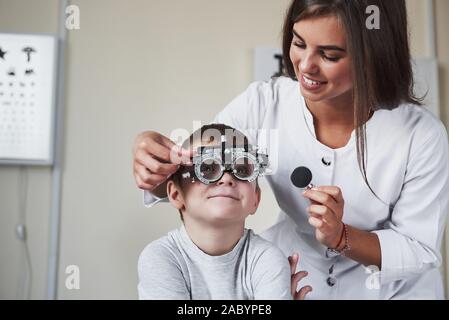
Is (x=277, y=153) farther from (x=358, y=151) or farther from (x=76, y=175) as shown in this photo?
(x=76, y=175)

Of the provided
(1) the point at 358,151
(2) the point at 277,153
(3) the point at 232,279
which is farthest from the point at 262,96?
→ (3) the point at 232,279

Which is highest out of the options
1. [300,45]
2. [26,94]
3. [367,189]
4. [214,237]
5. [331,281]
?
[300,45]

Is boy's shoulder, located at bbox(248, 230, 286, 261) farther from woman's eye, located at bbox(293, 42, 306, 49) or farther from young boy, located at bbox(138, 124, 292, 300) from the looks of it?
woman's eye, located at bbox(293, 42, 306, 49)

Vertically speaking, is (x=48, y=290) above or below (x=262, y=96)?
below

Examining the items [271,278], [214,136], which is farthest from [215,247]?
[214,136]

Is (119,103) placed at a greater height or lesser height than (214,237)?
greater

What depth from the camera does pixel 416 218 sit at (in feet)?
4.25

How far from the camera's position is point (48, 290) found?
1.30 m

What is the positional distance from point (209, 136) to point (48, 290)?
20.3 inches

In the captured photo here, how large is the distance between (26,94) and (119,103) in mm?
217

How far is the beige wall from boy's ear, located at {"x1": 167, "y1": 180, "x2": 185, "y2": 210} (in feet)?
0.08

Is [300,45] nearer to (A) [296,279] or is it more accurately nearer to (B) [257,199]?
(B) [257,199]

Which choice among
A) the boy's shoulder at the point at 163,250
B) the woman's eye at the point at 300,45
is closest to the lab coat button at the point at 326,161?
the woman's eye at the point at 300,45
